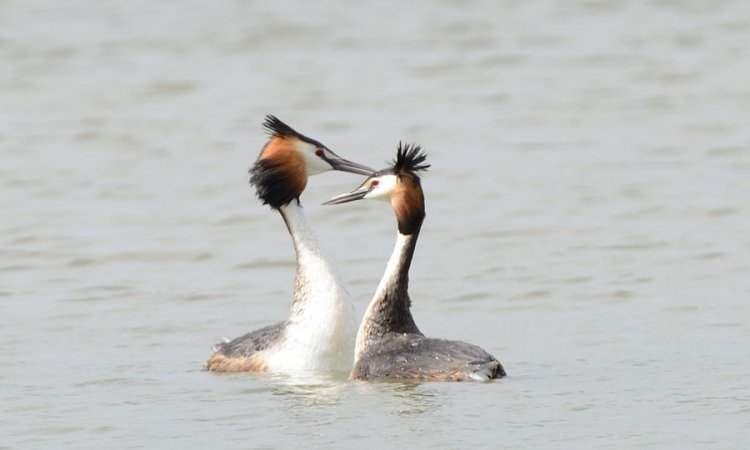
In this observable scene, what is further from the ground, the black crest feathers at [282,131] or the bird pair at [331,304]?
the black crest feathers at [282,131]

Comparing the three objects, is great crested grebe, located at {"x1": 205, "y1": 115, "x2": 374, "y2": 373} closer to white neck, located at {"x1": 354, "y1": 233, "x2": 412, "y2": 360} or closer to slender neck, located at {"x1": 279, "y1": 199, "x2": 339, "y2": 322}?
slender neck, located at {"x1": 279, "y1": 199, "x2": 339, "y2": 322}

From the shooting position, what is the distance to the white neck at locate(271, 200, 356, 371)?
Answer: 37.8 ft

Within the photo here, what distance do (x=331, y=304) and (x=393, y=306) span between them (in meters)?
0.52

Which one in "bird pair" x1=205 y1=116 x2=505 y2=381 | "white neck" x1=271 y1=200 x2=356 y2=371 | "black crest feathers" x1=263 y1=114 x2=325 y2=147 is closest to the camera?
"bird pair" x1=205 y1=116 x2=505 y2=381

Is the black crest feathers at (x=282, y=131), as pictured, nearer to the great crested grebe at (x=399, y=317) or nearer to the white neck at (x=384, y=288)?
the great crested grebe at (x=399, y=317)

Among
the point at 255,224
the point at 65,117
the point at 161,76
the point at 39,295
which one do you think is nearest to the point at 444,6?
the point at 161,76

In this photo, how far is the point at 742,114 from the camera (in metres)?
21.9

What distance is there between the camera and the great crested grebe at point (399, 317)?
10.7 meters

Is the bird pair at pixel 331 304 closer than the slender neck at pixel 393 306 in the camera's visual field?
Yes

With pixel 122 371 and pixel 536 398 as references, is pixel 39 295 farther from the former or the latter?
pixel 536 398

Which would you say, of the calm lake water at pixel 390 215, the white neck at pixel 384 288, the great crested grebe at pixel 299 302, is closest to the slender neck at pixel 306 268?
the great crested grebe at pixel 299 302

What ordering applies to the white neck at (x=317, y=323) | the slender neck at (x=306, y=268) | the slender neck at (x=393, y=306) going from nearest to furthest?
the slender neck at (x=393, y=306) < the white neck at (x=317, y=323) < the slender neck at (x=306, y=268)

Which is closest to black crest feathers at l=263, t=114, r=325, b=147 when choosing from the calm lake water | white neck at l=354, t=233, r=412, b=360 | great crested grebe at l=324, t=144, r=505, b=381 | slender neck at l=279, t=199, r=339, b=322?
slender neck at l=279, t=199, r=339, b=322

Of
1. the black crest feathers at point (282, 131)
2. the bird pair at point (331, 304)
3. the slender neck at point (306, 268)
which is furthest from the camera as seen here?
the black crest feathers at point (282, 131)
